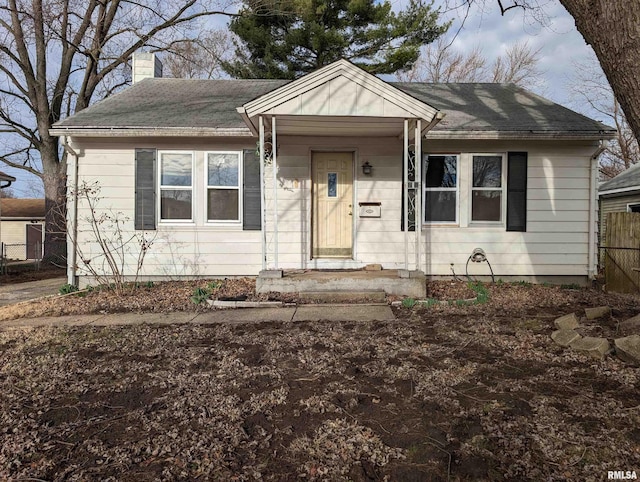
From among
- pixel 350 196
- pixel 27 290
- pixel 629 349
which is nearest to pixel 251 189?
pixel 350 196

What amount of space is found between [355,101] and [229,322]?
3880 mm

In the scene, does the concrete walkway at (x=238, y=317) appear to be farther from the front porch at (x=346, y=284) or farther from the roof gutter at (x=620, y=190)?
the roof gutter at (x=620, y=190)

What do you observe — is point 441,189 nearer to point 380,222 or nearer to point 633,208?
point 380,222

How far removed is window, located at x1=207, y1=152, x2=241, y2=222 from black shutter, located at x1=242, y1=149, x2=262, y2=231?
0.55 ft

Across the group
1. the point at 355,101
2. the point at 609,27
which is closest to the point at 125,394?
the point at 609,27

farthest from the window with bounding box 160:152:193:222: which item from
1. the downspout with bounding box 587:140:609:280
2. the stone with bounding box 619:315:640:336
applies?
the downspout with bounding box 587:140:609:280

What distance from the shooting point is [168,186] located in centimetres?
813

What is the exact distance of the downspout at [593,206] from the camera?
8.01 m

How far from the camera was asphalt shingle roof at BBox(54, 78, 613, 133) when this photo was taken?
7.85m

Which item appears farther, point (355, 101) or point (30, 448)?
point (355, 101)

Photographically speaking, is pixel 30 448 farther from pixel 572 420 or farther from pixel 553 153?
pixel 553 153

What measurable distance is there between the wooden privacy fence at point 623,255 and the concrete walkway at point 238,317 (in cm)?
562

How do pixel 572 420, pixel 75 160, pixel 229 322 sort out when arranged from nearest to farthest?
pixel 572 420
pixel 229 322
pixel 75 160

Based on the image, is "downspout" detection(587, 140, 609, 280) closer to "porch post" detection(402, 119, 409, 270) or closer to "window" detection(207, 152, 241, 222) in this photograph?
"porch post" detection(402, 119, 409, 270)
